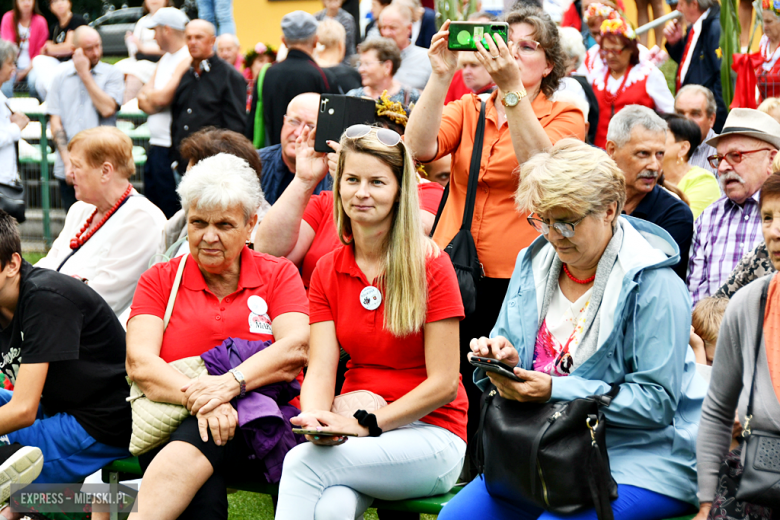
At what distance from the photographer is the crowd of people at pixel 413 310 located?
2.78m

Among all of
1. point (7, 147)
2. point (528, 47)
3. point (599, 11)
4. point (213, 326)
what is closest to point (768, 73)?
point (599, 11)

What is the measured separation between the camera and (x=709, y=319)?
4039 mm

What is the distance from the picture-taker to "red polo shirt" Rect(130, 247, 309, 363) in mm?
3602

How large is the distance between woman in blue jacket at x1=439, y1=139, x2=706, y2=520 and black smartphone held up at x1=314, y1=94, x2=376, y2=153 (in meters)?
1.22

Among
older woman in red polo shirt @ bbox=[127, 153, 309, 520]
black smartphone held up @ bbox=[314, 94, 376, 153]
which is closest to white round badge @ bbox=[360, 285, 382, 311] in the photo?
older woman in red polo shirt @ bbox=[127, 153, 309, 520]

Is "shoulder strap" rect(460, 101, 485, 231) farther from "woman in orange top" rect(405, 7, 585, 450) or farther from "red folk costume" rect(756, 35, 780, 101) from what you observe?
"red folk costume" rect(756, 35, 780, 101)

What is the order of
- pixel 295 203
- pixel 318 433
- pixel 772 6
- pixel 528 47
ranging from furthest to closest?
pixel 772 6
pixel 295 203
pixel 528 47
pixel 318 433

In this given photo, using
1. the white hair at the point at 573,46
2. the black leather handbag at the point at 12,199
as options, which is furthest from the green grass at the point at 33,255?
the white hair at the point at 573,46

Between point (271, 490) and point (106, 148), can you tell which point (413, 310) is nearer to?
point (271, 490)

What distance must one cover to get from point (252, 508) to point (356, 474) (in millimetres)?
1718

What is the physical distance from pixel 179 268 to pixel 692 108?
4.28 metres

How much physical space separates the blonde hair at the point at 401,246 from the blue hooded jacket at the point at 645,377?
0.64 m

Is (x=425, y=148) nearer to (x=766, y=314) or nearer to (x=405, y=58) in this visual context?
(x=766, y=314)

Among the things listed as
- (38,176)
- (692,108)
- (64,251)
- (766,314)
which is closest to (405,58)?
(692,108)
